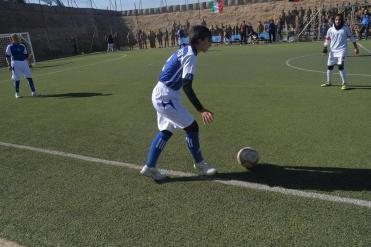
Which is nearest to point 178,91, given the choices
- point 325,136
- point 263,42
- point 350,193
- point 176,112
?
point 176,112

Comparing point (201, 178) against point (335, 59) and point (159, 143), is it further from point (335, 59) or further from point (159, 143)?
point (335, 59)

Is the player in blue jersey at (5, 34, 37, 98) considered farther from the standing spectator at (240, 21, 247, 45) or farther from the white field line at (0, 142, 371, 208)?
the standing spectator at (240, 21, 247, 45)

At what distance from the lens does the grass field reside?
3949 millimetres

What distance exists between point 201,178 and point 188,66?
1624mm

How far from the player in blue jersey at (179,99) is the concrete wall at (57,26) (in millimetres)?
36898

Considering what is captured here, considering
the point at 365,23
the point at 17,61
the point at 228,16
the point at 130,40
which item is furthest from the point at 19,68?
the point at 228,16

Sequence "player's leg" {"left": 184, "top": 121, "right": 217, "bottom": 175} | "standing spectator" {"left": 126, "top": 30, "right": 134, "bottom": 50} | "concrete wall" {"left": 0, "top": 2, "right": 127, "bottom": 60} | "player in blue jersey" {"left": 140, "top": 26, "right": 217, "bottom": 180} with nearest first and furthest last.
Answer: "player in blue jersey" {"left": 140, "top": 26, "right": 217, "bottom": 180}, "player's leg" {"left": 184, "top": 121, "right": 217, "bottom": 175}, "concrete wall" {"left": 0, "top": 2, "right": 127, "bottom": 60}, "standing spectator" {"left": 126, "top": 30, "right": 134, "bottom": 50}

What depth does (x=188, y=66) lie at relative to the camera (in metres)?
4.76

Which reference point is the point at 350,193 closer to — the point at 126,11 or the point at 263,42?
the point at 263,42

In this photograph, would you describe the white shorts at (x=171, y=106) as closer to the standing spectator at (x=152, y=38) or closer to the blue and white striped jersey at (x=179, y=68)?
the blue and white striped jersey at (x=179, y=68)

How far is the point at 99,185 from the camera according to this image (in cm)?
528

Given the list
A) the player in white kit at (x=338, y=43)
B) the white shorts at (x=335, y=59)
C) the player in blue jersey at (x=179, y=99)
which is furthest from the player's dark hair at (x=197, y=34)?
the white shorts at (x=335, y=59)

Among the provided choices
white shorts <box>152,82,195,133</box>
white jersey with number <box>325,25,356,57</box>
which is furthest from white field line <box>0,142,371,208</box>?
white jersey with number <box>325,25,356,57</box>

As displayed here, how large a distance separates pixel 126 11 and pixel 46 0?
54.0 ft
